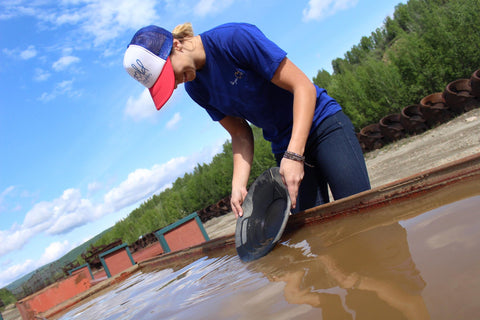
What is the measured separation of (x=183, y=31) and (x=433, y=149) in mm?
9177

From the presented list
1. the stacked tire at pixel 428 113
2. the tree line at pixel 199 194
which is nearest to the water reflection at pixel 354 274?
the stacked tire at pixel 428 113

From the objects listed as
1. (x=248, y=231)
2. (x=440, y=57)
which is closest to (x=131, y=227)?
(x=440, y=57)

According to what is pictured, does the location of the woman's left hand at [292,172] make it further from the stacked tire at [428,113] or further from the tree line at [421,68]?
the tree line at [421,68]

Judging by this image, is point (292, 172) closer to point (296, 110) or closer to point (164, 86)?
point (296, 110)

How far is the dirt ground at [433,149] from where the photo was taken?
25.0 feet

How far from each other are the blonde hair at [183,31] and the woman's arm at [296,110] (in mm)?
589

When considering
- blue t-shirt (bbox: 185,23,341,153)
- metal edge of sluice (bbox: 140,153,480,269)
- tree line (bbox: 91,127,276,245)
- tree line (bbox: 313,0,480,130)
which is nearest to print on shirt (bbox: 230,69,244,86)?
blue t-shirt (bbox: 185,23,341,153)

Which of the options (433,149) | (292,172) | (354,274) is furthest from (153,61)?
(433,149)

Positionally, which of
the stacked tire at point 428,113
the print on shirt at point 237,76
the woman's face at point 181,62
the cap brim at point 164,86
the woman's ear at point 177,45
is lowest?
the stacked tire at point 428,113

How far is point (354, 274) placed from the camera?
1.23 m

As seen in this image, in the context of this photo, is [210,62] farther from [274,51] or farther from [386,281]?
[386,281]

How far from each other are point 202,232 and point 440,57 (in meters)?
15.6

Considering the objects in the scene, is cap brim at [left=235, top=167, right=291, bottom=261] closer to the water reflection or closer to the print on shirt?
the water reflection

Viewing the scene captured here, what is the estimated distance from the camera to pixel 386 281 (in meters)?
1.07
